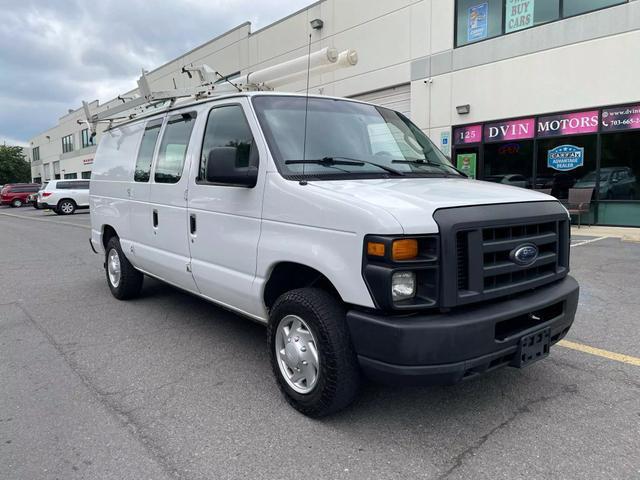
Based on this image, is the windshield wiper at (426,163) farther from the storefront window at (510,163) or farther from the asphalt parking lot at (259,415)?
the storefront window at (510,163)

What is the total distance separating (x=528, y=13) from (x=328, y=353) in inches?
555

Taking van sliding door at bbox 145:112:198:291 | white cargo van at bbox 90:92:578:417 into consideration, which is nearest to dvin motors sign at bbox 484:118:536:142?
white cargo van at bbox 90:92:578:417

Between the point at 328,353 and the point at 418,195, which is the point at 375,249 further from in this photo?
the point at 328,353

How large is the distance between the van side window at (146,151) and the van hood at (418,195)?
261 cm

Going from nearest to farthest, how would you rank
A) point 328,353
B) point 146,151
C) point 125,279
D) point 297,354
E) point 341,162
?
point 328,353 < point 297,354 < point 341,162 < point 146,151 < point 125,279

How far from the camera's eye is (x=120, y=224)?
19.3 ft

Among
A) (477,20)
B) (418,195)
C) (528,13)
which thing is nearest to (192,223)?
(418,195)

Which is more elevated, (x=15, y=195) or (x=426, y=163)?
(x=426, y=163)

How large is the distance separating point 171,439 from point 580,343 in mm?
3475

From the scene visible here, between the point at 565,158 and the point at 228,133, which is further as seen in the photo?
the point at 565,158

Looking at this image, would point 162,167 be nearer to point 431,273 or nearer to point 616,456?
point 431,273

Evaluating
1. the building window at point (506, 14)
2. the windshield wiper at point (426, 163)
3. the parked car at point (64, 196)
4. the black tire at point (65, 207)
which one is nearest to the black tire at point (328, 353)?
the windshield wiper at point (426, 163)

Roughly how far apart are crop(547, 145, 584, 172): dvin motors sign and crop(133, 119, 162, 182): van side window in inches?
461

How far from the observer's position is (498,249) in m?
2.82
